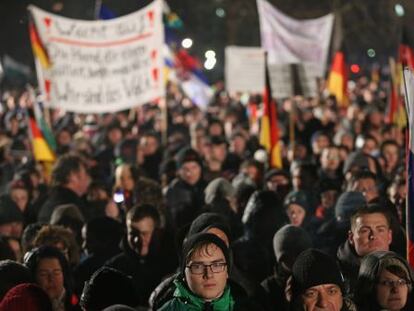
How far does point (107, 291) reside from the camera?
595cm

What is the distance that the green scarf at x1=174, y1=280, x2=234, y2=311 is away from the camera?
554 cm

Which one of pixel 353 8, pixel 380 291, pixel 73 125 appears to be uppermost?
pixel 353 8

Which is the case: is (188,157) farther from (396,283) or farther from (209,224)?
(396,283)

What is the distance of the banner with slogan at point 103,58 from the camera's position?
44.5 feet

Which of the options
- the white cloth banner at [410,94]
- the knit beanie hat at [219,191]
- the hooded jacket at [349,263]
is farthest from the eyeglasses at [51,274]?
the knit beanie hat at [219,191]

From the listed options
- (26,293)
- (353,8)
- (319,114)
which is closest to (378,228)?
(26,293)

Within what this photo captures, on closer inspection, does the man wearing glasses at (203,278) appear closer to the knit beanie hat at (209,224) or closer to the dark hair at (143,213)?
the knit beanie hat at (209,224)

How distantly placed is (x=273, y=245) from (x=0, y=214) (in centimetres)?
248

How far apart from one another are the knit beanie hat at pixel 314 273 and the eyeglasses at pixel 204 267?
388mm

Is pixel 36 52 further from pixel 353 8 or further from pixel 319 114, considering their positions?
pixel 353 8

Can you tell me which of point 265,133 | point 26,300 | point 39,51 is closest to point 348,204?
point 26,300

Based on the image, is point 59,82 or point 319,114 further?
point 319,114

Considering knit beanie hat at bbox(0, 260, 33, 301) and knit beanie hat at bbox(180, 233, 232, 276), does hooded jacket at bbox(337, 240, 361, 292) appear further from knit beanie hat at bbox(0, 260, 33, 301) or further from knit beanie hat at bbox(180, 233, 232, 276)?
knit beanie hat at bbox(0, 260, 33, 301)

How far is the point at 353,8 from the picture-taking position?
145ft
